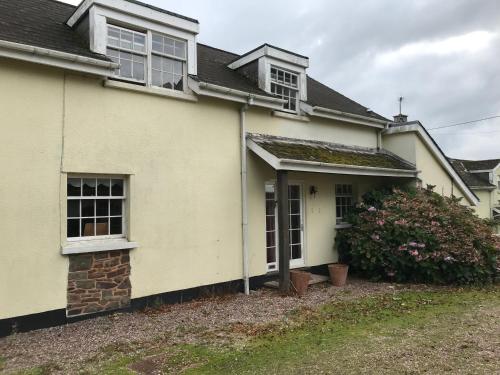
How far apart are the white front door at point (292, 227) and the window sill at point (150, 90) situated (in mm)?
3523

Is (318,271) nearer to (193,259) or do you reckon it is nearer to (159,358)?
(193,259)

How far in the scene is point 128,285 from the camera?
25.9 feet

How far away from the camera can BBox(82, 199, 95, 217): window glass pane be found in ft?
25.0

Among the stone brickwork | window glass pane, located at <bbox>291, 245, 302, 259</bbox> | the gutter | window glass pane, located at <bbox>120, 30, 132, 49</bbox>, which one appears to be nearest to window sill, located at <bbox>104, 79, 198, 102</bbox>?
window glass pane, located at <bbox>120, 30, 132, 49</bbox>

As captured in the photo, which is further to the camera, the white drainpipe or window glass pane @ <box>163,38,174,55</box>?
the white drainpipe

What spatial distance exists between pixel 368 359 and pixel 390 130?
1053 centimetres

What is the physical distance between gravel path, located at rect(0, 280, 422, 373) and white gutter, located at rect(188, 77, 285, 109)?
472 centimetres

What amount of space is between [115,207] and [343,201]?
303 inches

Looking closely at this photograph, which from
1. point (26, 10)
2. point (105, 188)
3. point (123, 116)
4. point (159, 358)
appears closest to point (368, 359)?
point (159, 358)

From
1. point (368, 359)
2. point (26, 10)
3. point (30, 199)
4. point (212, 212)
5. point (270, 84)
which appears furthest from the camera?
point (270, 84)

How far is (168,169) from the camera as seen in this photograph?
337 inches

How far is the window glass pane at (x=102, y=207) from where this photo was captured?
25.6 feet

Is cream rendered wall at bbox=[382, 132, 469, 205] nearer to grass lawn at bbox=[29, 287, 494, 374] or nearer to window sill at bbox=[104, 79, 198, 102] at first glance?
grass lawn at bbox=[29, 287, 494, 374]

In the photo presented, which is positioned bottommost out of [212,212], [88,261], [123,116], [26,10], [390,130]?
[88,261]
